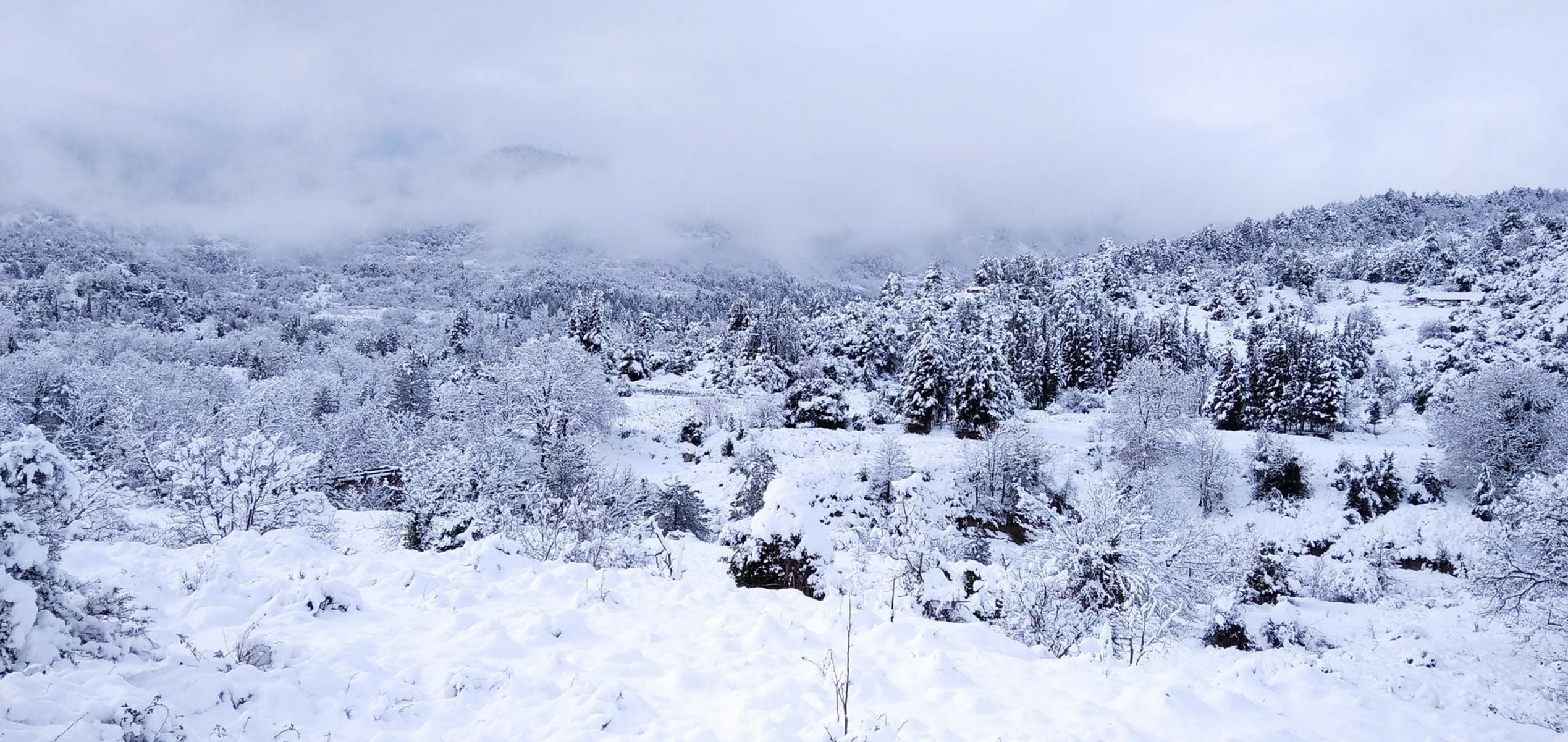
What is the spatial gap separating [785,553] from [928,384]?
3787 cm

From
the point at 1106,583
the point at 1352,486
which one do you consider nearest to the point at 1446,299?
the point at 1352,486

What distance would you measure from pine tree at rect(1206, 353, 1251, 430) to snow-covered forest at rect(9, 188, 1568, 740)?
0.88 feet

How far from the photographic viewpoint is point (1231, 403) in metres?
53.3

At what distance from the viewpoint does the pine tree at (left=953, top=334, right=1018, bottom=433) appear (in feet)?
149

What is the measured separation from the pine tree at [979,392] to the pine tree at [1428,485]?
874 inches

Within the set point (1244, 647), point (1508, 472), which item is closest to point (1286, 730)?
point (1244, 647)

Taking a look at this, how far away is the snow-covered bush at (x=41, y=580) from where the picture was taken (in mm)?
3953

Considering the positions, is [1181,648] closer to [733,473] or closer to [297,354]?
[733,473]

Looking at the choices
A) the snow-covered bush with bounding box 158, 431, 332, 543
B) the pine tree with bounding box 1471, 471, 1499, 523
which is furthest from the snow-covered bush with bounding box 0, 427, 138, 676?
the pine tree with bounding box 1471, 471, 1499, 523

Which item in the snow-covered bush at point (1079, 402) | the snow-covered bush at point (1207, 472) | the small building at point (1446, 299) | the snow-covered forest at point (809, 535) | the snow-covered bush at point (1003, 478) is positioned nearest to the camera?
the snow-covered forest at point (809, 535)

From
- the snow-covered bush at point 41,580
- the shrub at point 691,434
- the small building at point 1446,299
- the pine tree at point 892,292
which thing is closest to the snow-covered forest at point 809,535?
the snow-covered bush at point 41,580

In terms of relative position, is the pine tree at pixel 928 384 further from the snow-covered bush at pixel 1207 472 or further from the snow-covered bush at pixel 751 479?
the snow-covered bush at pixel 1207 472

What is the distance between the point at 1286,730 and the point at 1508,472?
44292 mm

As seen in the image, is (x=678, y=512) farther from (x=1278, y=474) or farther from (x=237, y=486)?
(x=1278, y=474)
